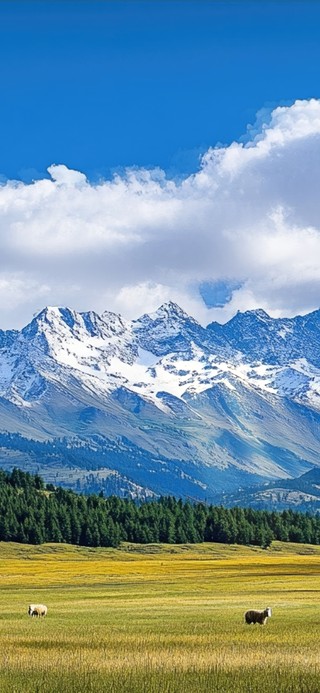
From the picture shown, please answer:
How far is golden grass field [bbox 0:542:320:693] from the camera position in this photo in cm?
2694

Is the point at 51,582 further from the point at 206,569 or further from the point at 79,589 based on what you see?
the point at 206,569

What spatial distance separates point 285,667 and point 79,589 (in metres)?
69.4

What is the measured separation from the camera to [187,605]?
225 feet

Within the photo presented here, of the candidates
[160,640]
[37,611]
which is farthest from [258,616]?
[37,611]

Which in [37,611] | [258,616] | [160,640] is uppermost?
[258,616]

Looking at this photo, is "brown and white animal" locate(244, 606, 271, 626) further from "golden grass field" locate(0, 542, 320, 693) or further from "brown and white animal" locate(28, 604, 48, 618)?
"brown and white animal" locate(28, 604, 48, 618)

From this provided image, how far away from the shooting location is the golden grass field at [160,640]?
1061 inches

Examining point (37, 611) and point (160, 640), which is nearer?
point (160, 640)

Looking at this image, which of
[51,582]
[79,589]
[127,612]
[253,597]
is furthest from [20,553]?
[127,612]

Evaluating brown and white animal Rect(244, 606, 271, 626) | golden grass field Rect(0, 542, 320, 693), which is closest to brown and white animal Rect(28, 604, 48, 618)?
golden grass field Rect(0, 542, 320, 693)

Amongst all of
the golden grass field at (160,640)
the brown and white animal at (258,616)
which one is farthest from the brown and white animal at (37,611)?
the brown and white animal at (258,616)

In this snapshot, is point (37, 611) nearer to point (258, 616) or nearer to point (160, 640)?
point (258, 616)

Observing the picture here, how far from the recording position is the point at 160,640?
40500 mm

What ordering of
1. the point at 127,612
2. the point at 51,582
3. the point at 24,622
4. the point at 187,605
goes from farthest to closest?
the point at 51,582 → the point at 187,605 → the point at 127,612 → the point at 24,622
